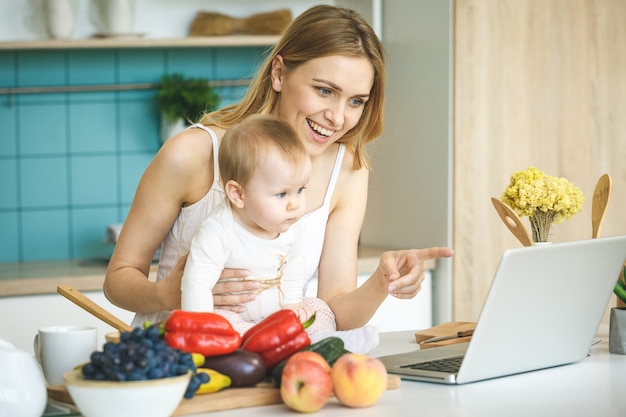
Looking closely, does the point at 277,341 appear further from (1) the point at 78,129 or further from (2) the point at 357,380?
(1) the point at 78,129

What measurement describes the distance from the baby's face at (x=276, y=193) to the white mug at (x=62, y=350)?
0.39 meters

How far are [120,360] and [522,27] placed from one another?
7.87 feet

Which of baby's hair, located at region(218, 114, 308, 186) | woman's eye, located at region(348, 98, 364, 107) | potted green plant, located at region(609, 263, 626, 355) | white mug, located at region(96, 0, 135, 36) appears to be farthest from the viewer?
white mug, located at region(96, 0, 135, 36)

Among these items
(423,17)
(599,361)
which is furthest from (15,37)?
(599,361)

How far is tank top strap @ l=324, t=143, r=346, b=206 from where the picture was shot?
2.12m

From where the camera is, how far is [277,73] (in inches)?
79.9

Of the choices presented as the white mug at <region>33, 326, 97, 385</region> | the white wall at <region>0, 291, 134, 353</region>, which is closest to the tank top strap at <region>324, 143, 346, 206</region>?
the white mug at <region>33, 326, 97, 385</region>

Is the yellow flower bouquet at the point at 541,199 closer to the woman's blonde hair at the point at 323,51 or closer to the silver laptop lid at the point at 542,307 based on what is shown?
the silver laptop lid at the point at 542,307

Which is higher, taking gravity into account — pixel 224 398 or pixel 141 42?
pixel 141 42

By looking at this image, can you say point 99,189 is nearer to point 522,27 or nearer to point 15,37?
point 15,37

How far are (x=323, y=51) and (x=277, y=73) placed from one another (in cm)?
14

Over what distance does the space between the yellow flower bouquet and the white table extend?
35 cm

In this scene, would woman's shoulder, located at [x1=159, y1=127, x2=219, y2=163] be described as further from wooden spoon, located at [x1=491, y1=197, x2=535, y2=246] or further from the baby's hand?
wooden spoon, located at [x1=491, y1=197, x2=535, y2=246]

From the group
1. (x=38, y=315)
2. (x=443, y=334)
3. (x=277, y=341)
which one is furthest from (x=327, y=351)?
(x=38, y=315)
